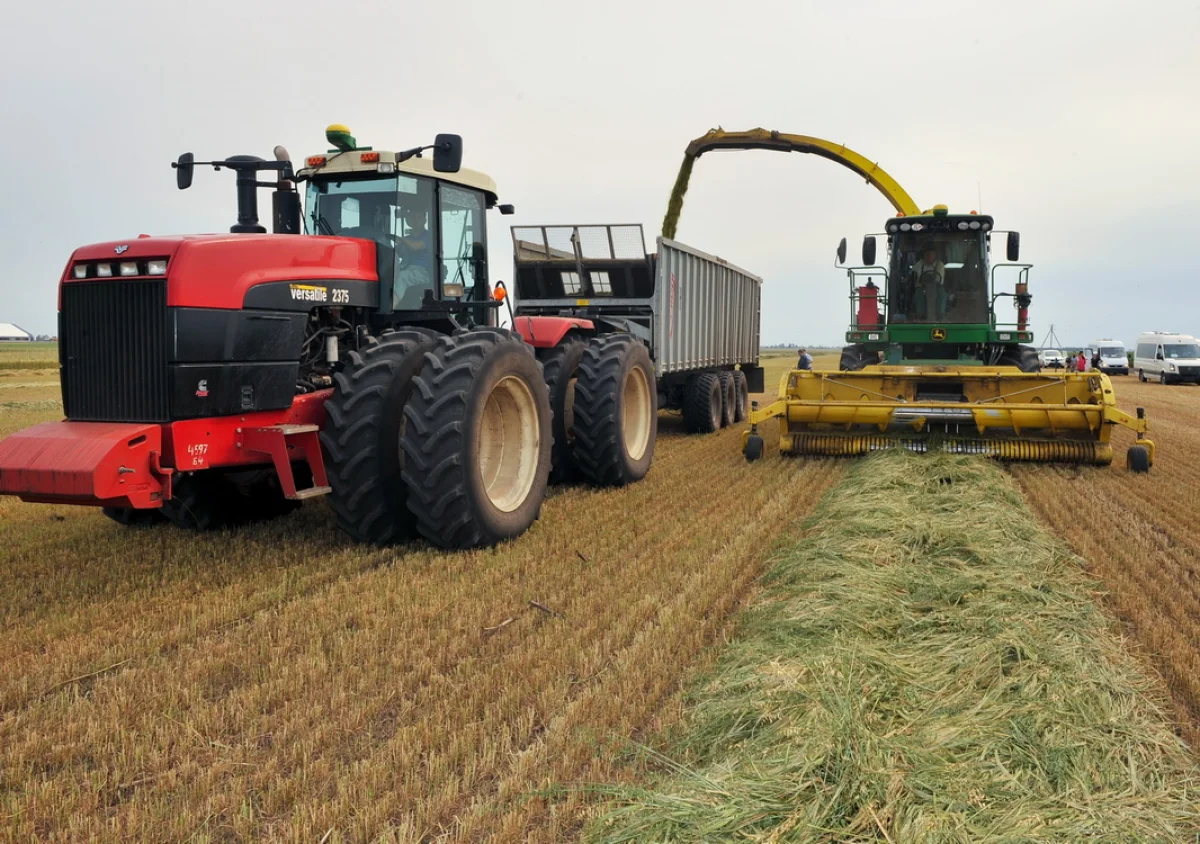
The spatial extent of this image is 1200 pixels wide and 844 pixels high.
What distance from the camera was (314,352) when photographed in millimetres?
5453

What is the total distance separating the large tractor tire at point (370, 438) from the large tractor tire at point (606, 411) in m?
2.27

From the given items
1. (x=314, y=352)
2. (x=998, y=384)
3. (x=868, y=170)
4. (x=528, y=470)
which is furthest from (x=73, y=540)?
(x=868, y=170)

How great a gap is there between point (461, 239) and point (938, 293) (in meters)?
7.21

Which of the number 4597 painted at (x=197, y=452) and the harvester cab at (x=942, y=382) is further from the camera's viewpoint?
the harvester cab at (x=942, y=382)

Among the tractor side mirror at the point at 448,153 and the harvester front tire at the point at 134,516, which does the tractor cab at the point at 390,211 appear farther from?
the harvester front tire at the point at 134,516

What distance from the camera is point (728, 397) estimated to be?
1366 centimetres

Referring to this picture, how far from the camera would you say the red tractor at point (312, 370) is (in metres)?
4.45

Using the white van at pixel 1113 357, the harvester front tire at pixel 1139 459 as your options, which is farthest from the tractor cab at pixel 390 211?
the white van at pixel 1113 357

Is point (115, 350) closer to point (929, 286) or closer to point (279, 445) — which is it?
point (279, 445)

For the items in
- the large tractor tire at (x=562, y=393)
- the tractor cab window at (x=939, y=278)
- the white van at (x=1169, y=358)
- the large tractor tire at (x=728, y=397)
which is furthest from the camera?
the white van at (x=1169, y=358)

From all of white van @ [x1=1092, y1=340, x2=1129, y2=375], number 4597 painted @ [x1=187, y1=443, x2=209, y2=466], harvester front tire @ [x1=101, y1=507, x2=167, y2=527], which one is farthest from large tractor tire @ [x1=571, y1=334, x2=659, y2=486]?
white van @ [x1=1092, y1=340, x2=1129, y2=375]

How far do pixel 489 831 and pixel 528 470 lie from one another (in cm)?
371

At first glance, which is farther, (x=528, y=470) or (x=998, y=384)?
(x=998, y=384)

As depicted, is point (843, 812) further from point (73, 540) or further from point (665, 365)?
point (665, 365)
